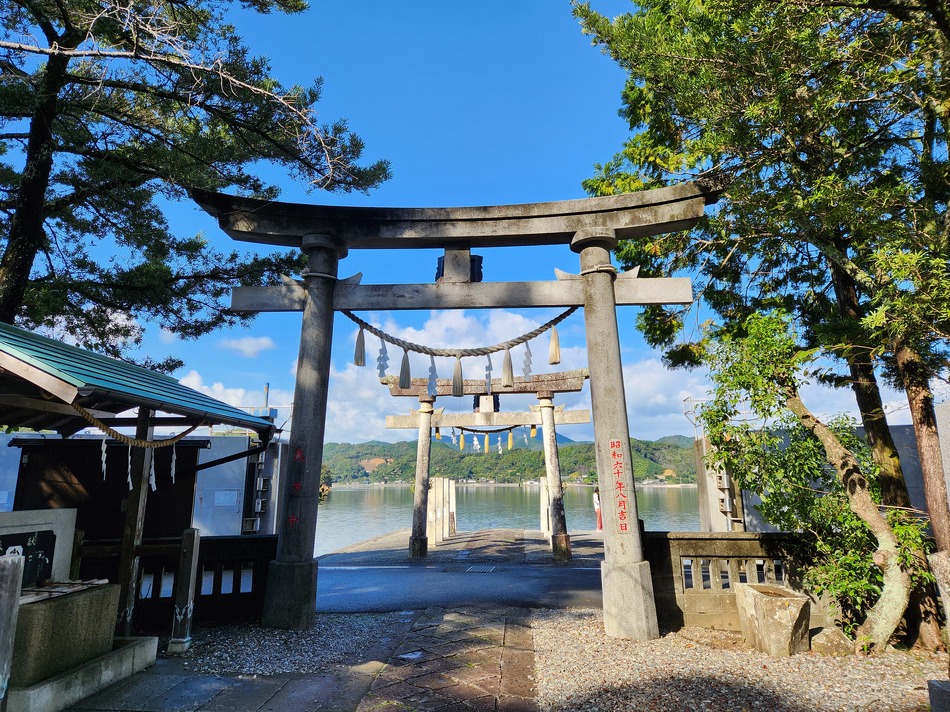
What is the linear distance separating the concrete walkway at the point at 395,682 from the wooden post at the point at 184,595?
244mm

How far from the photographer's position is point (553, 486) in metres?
13.8

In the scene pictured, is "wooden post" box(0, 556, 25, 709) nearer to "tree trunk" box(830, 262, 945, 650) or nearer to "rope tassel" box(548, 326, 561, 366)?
"rope tassel" box(548, 326, 561, 366)

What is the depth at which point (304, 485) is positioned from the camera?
6297 millimetres

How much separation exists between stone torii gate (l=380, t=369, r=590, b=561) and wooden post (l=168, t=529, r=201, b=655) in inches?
303

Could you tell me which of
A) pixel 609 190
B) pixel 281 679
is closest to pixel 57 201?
pixel 281 679

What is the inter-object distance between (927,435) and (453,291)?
5733 mm

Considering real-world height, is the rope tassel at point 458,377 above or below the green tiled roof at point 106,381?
above

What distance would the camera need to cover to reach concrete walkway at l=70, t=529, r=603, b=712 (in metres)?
3.89

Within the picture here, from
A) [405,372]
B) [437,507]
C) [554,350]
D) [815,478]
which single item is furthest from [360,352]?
[437,507]

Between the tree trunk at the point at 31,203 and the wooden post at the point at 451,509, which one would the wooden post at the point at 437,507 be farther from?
the tree trunk at the point at 31,203

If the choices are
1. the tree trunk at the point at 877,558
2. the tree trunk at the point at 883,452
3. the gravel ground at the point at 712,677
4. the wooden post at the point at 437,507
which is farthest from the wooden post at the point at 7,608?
the wooden post at the point at 437,507

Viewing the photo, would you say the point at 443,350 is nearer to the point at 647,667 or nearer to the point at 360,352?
the point at 360,352

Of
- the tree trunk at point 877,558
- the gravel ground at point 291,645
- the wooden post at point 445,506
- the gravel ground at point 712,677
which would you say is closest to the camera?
the gravel ground at point 712,677

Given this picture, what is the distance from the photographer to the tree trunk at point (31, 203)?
6.52 meters
